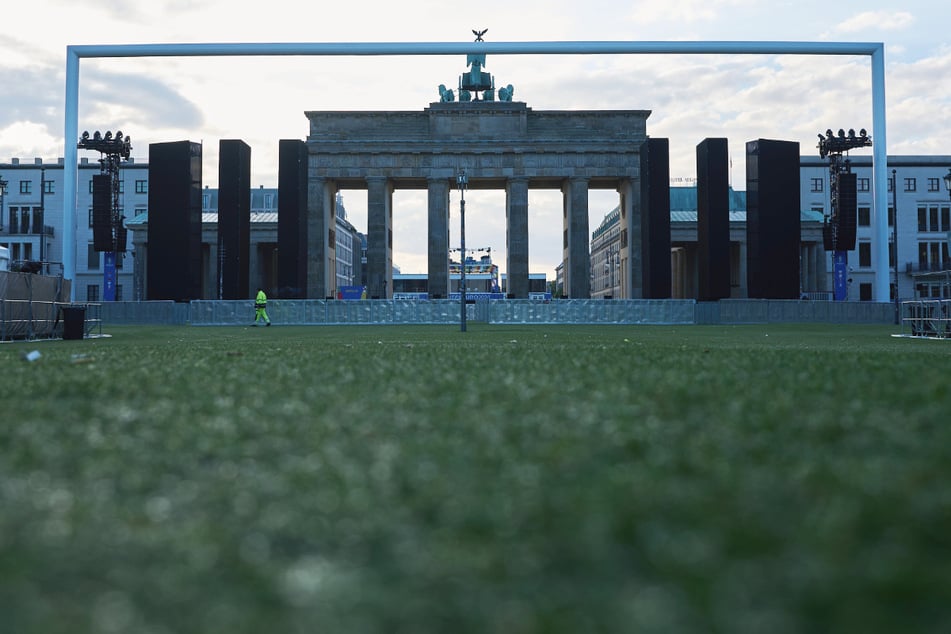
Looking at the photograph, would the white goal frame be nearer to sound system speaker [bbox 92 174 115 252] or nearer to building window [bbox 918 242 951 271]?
sound system speaker [bbox 92 174 115 252]

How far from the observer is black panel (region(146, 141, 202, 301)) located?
40.6 m

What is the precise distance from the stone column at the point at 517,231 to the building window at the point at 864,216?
42.4 m

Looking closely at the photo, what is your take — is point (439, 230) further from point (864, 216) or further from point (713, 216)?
point (864, 216)

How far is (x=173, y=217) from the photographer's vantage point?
4081 cm

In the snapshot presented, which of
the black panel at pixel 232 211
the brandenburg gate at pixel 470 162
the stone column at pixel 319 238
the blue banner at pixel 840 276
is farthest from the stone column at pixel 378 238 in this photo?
the blue banner at pixel 840 276

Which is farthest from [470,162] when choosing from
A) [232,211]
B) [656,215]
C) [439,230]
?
[232,211]

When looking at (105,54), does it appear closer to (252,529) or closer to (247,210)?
(247,210)

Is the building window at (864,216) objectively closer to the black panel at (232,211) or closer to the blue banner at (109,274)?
the black panel at (232,211)

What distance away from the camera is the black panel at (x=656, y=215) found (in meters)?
43.2

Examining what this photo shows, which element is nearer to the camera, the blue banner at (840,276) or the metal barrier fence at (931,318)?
the metal barrier fence at (931,318)

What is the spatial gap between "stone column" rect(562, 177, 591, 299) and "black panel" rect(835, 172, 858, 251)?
23245 mm

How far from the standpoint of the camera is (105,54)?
33.4 meters

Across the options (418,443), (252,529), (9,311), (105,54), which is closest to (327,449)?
(418,443)

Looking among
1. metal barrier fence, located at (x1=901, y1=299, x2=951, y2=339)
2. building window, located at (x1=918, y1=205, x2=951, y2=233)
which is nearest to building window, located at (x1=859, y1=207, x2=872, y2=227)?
building window, located at (x1=918, y1=205, x2=951, y2=233)
